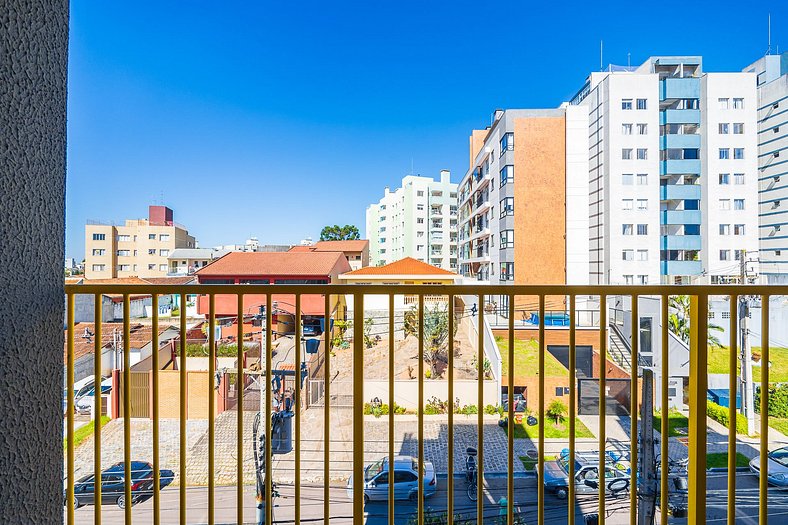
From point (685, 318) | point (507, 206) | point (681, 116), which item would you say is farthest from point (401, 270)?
point (681, 116)

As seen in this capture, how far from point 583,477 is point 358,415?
1.44m

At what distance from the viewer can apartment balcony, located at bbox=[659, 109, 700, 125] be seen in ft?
41.3

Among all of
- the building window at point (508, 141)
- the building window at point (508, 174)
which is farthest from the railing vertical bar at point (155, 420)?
the building window at point (508, 141)

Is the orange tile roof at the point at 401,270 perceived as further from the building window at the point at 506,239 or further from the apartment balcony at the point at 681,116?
the apartment balcony at the point at 681,116

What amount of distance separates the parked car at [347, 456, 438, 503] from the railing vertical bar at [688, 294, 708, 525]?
3.18 ft

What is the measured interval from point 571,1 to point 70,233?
20.5 feet

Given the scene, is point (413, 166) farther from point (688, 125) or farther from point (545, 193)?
point (688, 125)

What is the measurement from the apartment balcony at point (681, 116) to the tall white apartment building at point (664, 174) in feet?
0.09

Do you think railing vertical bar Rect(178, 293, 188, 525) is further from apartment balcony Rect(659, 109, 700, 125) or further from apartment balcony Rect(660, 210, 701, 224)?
apartment balcony Rect(659, 109, 700, 125)

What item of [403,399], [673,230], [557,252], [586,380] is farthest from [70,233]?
[673,230]

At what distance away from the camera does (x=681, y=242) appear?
12.9 meters

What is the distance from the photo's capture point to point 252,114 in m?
6.94

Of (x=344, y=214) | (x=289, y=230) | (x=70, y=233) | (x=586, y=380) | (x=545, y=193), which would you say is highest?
(x=545, y=193)

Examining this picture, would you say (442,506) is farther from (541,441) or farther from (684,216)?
(684,216)
